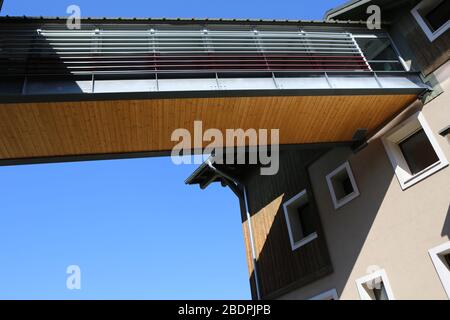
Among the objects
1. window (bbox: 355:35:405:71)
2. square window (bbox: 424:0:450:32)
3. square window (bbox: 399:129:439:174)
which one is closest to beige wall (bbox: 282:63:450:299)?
square window (bbox: 399:129:439:174)

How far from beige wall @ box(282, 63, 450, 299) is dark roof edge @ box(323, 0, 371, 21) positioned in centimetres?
332

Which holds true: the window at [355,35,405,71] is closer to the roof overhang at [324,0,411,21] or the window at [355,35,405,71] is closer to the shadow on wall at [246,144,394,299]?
the roof overhang at [324,0,411,21]

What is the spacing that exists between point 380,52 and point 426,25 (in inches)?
66.8

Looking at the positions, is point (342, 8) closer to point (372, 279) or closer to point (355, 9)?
point (355, 9)

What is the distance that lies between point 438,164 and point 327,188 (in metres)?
3.75

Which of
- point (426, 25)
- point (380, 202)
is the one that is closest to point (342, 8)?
point (426, 25)

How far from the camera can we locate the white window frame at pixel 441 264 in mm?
9141

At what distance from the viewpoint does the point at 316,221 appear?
13.2 meters

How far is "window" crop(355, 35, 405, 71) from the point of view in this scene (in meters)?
12.2

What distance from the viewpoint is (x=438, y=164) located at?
9.92 meters

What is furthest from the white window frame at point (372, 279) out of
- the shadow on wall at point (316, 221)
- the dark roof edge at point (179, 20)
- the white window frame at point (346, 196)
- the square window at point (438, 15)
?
the dark roof edge at point (179, 20)
